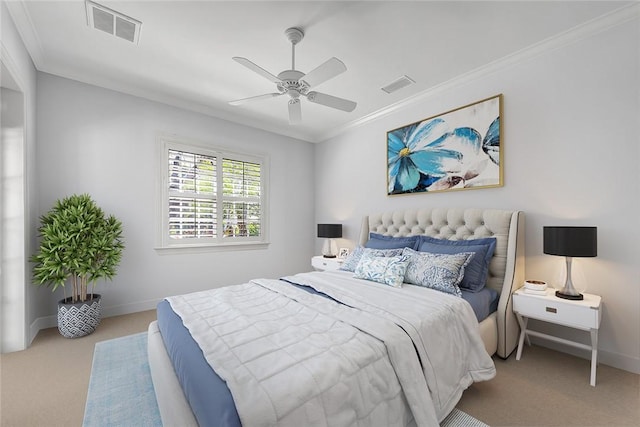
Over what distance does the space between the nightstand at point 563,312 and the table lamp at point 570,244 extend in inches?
3.8

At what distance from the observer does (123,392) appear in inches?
73.4

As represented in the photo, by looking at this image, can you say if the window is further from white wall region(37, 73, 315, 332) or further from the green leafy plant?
the green leafy plant

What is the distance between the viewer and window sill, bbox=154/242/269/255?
3.59 m

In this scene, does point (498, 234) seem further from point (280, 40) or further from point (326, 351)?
point (280, 40)

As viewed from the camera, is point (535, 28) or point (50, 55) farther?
point (50, 55)

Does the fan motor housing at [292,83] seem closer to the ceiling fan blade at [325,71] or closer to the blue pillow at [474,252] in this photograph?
the ceiling fan blade at [325,71]

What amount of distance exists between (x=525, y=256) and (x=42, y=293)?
195 inches

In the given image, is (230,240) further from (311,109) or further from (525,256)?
(525,256)

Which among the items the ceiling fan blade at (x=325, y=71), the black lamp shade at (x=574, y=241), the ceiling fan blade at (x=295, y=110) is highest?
the ceiling fan blade at (x=325, y=71)

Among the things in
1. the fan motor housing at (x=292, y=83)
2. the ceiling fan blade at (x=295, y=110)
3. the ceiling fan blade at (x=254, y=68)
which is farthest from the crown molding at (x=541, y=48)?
the ceiling fan blade at (x=254, y=68)

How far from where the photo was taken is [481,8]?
207 cm

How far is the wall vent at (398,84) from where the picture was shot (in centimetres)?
307

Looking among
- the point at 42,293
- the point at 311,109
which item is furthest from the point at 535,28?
the point at 42,293

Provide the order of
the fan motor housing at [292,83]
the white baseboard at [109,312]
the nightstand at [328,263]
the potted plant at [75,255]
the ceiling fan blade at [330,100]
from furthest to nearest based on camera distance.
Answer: the nightstand at [328,263], the white baseboard at [109,312], the potted plant at [75,255], the ceiling fan blade at [330,100], the fan motor housing at [292,83]
